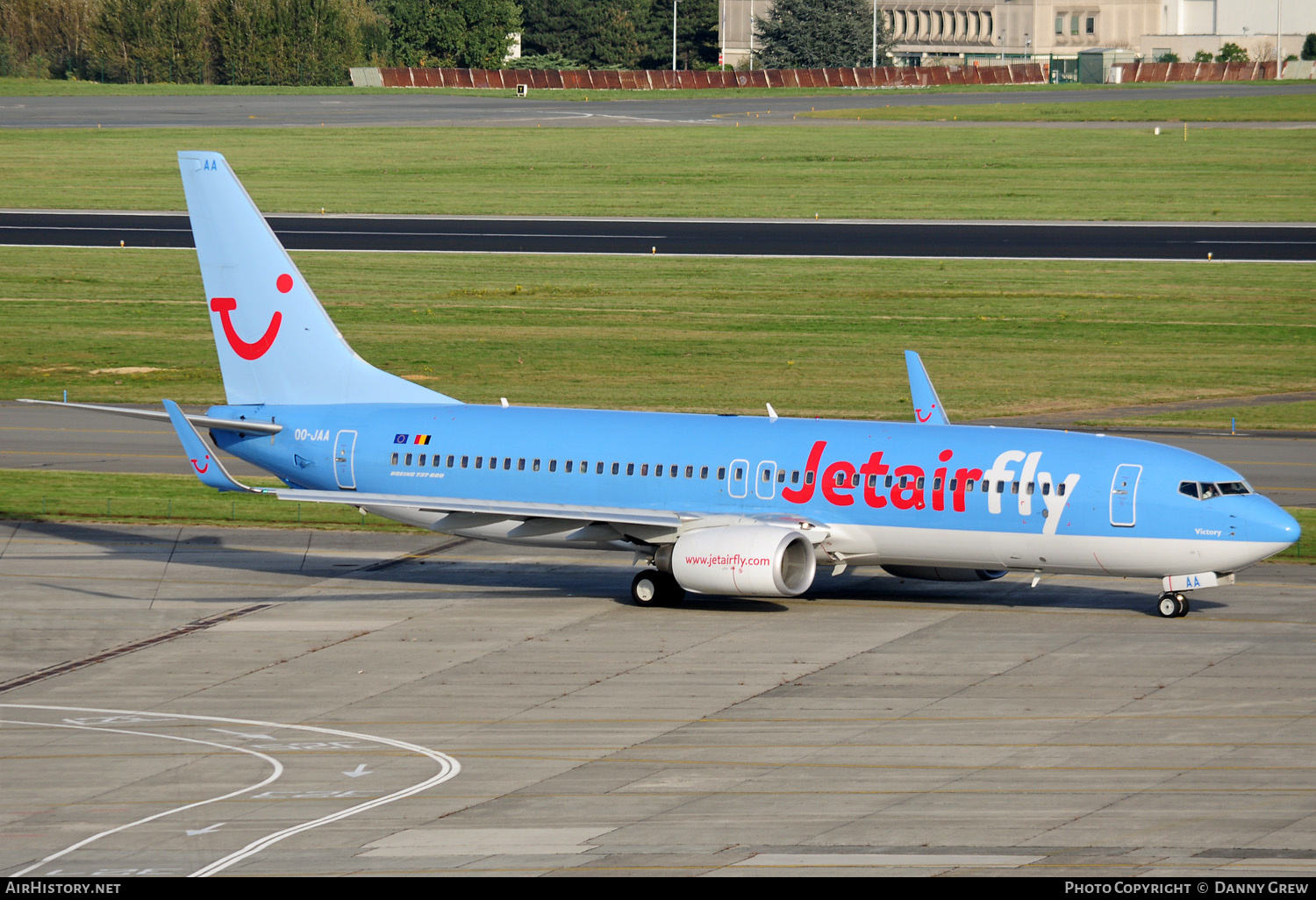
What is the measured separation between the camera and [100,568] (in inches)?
1884

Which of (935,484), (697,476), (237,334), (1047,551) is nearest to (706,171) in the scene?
(237,334)

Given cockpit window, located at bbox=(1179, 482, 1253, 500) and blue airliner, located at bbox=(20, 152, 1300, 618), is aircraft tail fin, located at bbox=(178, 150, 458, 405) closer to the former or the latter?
Result: blue airliner, located at bbox=(20, 152, 1300, 618)

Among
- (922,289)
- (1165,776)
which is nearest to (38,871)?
(1165,776)

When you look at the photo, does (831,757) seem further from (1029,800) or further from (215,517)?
(215,517)

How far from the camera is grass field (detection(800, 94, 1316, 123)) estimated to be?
167125 mm

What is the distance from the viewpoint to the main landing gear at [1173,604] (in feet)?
136

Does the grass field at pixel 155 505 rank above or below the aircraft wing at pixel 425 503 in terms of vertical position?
below

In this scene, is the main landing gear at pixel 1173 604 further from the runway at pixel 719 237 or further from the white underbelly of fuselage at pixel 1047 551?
the runway at pixel 719 237

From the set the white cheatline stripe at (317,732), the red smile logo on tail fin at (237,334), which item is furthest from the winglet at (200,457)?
the white cheatline stripe at (317,732)

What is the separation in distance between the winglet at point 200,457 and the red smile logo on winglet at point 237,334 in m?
6.72

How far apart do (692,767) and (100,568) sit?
2311cm

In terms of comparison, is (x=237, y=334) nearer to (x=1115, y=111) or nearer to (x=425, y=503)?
(x=425, y=503)

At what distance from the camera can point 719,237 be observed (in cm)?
11450

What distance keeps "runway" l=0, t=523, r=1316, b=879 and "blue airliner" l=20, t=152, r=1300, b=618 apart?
160 cm
